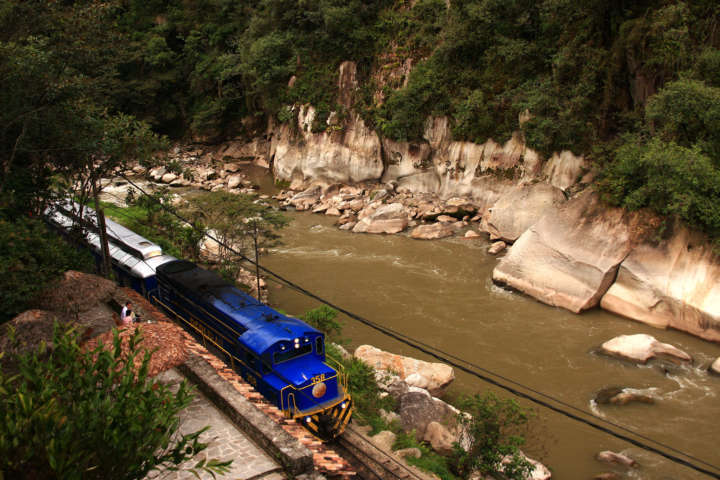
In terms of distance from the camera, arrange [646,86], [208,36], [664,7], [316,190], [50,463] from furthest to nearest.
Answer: [208,36], [316,190], [646,86], [664,7], [50,463]

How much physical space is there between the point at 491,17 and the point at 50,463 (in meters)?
26.4

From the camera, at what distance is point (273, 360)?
392 inches

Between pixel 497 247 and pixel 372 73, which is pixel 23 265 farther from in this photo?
pixel 372 73

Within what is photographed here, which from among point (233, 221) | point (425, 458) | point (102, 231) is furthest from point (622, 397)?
point (102, 231)

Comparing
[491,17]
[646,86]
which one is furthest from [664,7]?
[491,17]

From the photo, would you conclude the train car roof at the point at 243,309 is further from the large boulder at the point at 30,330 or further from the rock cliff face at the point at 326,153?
the rock cliff face at the point at 326,153

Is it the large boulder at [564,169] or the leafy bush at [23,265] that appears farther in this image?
the large boulder at [564,169]

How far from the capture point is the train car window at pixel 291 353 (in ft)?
33.0

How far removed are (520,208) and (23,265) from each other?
740 inches

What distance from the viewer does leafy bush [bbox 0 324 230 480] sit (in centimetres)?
397

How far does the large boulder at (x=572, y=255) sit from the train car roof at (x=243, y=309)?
408 inches

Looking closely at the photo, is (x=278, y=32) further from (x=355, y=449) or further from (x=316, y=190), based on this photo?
(x=355, y=449)

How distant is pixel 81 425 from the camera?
14.0 feet

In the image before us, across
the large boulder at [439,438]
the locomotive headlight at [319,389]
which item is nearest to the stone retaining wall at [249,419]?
the locomotive headlight at [319,389]
